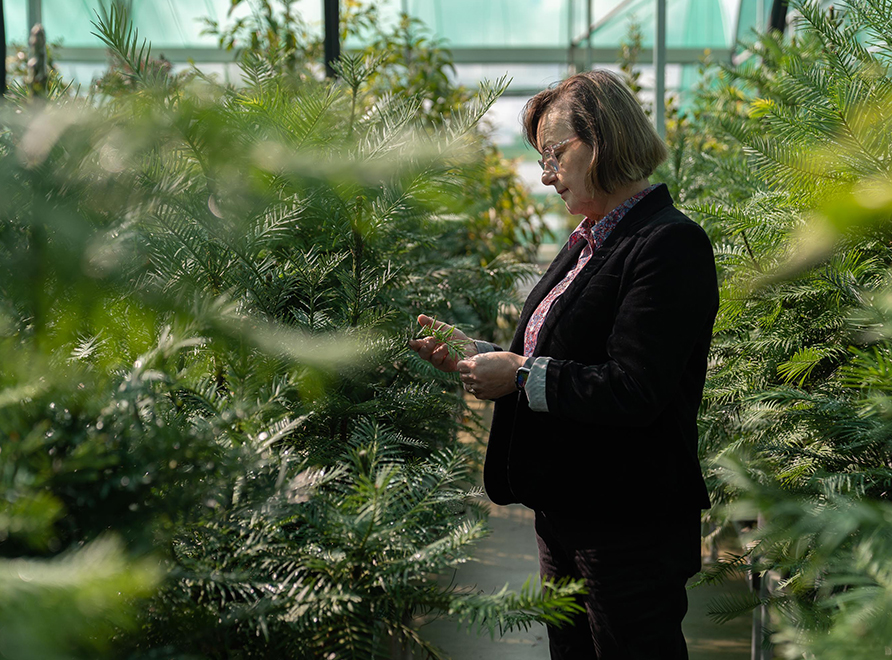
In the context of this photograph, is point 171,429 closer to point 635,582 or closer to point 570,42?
point 635,582

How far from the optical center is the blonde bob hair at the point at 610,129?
1182 millimetres

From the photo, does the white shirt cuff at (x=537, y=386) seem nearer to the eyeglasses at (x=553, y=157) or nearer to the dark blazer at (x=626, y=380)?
the dark blazer at (x=626, y=380)

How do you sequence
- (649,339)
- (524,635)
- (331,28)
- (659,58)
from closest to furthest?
(649,339) → (524,635) → (331,28) → (659,58)

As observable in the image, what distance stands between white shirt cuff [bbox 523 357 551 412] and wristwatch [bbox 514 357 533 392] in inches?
0.4

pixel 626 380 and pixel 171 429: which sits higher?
pixel 171 429

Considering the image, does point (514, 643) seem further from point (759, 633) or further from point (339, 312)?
Answer: point (339, 312)

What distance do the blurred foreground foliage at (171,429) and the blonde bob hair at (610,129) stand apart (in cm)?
43

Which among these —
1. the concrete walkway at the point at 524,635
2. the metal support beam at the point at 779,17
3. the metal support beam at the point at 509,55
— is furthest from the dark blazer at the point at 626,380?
the metal support beam at the point at 509,55

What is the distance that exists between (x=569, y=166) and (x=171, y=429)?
2.74 feet

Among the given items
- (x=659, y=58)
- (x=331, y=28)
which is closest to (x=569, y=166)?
(x=331, y=28)

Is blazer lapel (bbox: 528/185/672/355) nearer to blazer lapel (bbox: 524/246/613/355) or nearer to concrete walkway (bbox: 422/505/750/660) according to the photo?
blazer lapel (bbox: 524/246/613/355)

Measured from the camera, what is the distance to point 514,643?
2172 mm

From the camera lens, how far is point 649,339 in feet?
3.44

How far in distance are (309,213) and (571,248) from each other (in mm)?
484
